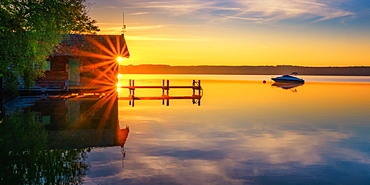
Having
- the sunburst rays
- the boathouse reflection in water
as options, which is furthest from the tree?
the sunburst rays

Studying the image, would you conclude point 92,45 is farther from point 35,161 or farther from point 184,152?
point 35,161

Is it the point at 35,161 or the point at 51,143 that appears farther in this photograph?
the point at 51,143

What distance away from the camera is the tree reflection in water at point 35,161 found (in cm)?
829

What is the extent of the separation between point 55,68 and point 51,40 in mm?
15979

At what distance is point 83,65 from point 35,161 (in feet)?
101

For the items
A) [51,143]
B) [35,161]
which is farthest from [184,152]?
[51,143]

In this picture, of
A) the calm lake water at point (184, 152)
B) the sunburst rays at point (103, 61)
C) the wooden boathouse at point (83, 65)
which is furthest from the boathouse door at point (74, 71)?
the calm lake water at point (184, 152)

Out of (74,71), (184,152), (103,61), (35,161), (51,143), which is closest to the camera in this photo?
(35,161)

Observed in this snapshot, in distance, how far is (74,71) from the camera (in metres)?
38.4

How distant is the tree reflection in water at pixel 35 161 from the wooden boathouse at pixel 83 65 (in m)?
22.8

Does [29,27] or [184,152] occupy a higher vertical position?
[29,27]

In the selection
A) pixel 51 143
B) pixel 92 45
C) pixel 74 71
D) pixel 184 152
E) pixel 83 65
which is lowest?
pixel 184 152

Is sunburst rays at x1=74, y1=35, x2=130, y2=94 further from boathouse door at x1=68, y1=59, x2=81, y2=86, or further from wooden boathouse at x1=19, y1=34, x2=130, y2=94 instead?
boathouse door at x1=68, y1=59, x2=81, y2=86

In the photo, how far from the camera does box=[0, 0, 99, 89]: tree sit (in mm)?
18594
